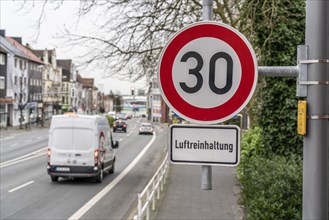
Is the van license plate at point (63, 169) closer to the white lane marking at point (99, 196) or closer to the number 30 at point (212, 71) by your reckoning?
the white lane marking at point (99, 196)

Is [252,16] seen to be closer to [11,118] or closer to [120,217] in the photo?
[120,217]

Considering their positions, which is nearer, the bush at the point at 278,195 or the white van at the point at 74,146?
the bush at the point at 278,195

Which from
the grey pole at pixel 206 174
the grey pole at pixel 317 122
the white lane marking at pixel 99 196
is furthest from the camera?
the white lane marking at pixel 99 196

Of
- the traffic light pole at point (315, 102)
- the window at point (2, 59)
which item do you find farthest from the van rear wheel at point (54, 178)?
the window at point (2, 59)

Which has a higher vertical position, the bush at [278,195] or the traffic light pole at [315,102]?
the traffic light pole at [315,102]

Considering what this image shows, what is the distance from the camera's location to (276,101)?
14016 mm

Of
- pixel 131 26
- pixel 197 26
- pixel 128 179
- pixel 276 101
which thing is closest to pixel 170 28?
pixel 131 26

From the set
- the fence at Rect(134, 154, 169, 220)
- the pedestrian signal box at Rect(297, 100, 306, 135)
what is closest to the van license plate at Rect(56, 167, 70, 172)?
the fence at Rect(134, 154, 169, 220)

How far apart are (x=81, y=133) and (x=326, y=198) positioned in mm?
17483

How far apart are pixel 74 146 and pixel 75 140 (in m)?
0.23

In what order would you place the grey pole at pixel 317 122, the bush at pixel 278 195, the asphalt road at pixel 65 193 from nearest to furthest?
the grey pole at pixel 317 122
the bush at pixel 278 195
the asphalt road at pixel 65 193

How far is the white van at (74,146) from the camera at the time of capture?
2008 cm

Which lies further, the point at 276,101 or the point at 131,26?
the point at 131,26

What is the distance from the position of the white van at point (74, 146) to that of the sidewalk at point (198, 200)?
320 cm
